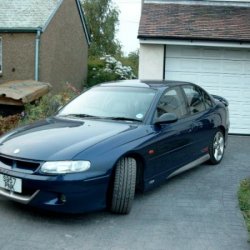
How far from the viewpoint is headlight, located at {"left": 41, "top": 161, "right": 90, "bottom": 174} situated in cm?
473

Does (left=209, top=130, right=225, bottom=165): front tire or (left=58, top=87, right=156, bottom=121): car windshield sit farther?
(left=209, top=130, right=225, bottom=165): front tire

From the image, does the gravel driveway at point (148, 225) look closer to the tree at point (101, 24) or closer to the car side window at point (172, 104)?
the car side window at point (172, 104)

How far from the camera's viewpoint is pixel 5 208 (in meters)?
5.35

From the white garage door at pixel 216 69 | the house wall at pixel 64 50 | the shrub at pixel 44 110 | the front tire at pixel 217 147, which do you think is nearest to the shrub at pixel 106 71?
the house wall at pixel 64 50

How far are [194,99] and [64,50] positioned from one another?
15098 mm

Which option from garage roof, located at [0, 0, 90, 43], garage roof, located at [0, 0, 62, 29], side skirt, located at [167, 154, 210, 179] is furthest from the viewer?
garage roof, located at [0, 0, 62, 29]

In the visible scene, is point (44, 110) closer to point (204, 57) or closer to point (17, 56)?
point (204, 57)

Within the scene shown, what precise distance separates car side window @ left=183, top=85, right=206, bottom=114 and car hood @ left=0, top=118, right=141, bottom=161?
1648mm

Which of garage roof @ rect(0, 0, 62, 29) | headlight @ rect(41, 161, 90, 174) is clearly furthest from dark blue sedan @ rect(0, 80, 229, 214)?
garage roof @ rect(0, 0, 62, 29)

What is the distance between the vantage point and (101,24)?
1524 inches

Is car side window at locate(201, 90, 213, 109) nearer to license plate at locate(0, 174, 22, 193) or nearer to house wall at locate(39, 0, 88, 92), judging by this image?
license plate at locate(0, 174, 22, 193)

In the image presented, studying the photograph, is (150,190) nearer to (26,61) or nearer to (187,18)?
(187,18)

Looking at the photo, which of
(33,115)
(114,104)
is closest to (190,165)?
(114,104)

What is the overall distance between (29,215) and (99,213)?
80 cm
